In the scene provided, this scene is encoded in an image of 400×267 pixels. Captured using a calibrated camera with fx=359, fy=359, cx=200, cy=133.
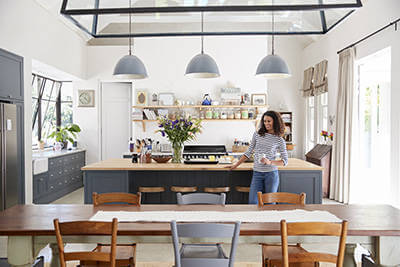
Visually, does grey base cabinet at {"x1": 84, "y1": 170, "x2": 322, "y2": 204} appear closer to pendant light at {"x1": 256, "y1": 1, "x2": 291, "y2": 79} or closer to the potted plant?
pendant light at {"x1": 256, "y1": 1, "x2": 291, "y2": 79}

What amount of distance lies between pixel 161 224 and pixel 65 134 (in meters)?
6.36

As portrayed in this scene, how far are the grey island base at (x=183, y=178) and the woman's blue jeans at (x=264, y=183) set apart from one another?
42cm

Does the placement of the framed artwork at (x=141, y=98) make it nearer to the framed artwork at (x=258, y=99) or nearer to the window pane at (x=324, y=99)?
the framed artwork at (x=258, y=99)

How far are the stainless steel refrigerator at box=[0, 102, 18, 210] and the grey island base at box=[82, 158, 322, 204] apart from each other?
3.96 ft

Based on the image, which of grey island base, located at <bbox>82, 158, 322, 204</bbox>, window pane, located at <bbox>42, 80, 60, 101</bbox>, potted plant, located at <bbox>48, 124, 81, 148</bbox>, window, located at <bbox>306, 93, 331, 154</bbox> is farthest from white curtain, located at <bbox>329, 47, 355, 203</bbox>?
window pane, located at <bbox>42, 80, 60, 101</bbox>

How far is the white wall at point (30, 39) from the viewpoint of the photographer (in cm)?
514

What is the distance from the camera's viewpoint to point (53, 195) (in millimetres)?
6688

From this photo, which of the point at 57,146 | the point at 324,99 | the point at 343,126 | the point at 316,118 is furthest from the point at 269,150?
the point at 57,146

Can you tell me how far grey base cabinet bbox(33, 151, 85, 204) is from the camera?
6.12 metres

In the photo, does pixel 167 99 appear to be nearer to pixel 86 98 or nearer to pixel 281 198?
pixel 86 98

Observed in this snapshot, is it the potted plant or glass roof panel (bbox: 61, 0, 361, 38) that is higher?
glass roof panel (bbox: 61, 0, 361, 38)

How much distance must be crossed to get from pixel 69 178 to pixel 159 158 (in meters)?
3.54

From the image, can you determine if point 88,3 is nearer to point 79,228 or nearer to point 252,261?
point 79,228

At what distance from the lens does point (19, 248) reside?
2.19m
